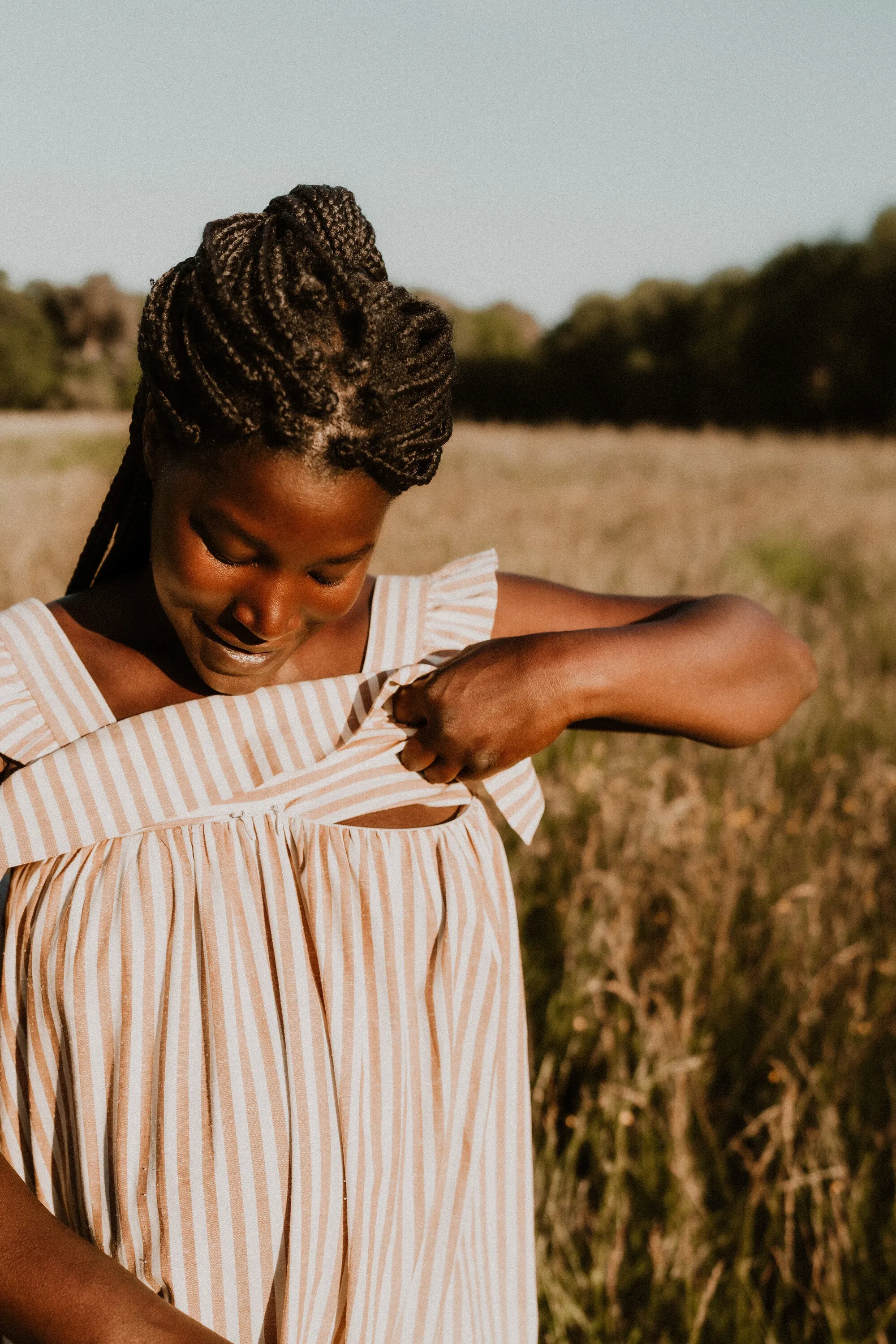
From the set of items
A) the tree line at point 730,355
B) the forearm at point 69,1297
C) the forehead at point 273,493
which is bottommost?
the forearm at point 69,1297

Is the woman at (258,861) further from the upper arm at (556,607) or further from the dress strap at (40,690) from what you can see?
the upper arm at (556,607)

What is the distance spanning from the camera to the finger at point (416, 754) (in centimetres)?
123

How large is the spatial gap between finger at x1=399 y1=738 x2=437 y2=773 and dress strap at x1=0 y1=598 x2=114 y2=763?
35cm

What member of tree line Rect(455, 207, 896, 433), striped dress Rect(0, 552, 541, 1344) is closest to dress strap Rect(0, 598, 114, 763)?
striped dress Rect(0, 552, 541, 1344)

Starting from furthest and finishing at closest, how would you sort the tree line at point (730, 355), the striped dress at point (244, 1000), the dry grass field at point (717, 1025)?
the tree line at point (730, 355)
the dry grass field at point (717, 1025)
the striped dress at point (244, 1000)

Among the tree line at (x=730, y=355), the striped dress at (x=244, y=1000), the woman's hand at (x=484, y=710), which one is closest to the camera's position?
the striped dress at (x=244, y=1000)

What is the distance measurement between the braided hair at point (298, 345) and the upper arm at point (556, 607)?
1.03 ft

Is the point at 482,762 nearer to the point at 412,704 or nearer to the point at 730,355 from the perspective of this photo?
the point at 412,704

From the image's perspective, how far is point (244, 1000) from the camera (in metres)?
1.09

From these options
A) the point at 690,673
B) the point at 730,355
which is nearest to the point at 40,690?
the point at 690,673

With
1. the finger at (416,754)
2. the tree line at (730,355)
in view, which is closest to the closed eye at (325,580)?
the finger at (416,754)

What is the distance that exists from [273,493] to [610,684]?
0.51 meters

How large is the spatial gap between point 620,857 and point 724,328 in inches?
1427

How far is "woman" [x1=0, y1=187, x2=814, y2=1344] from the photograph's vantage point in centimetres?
103
